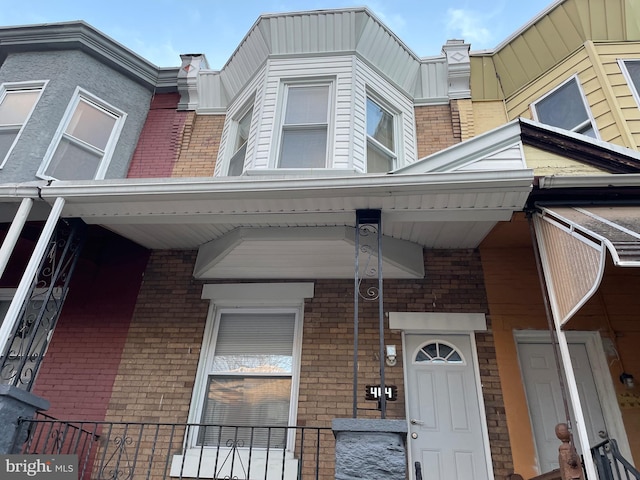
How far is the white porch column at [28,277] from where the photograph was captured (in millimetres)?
3596

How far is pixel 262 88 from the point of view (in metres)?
6.14

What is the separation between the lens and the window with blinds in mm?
4718

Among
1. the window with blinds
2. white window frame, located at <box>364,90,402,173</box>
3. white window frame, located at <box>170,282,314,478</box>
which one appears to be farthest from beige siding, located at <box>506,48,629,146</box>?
the window with blinds

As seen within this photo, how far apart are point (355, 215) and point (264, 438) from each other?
2516mm

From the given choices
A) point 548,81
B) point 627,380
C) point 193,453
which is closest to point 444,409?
point 627,380

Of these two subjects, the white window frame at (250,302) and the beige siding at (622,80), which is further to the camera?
the beige siding at (622,80)

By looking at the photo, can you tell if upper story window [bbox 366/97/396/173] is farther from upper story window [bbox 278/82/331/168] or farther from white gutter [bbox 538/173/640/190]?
white gutter [bbox 538/173/640/190]

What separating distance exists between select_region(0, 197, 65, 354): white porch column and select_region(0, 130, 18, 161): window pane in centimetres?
266

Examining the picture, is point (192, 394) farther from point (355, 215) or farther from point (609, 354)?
point (609, 354)

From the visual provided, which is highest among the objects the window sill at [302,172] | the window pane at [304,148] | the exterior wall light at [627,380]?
the window pane at [304,148]

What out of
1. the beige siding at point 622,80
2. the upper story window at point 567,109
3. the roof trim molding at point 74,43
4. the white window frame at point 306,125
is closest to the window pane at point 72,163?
the roof trim molding at point 74,43

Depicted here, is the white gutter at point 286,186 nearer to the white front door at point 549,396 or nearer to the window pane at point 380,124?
the white front door at point 549,396

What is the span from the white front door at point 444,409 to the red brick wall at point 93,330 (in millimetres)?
3266

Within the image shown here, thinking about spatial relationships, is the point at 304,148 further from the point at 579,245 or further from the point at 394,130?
the point at 579,245
